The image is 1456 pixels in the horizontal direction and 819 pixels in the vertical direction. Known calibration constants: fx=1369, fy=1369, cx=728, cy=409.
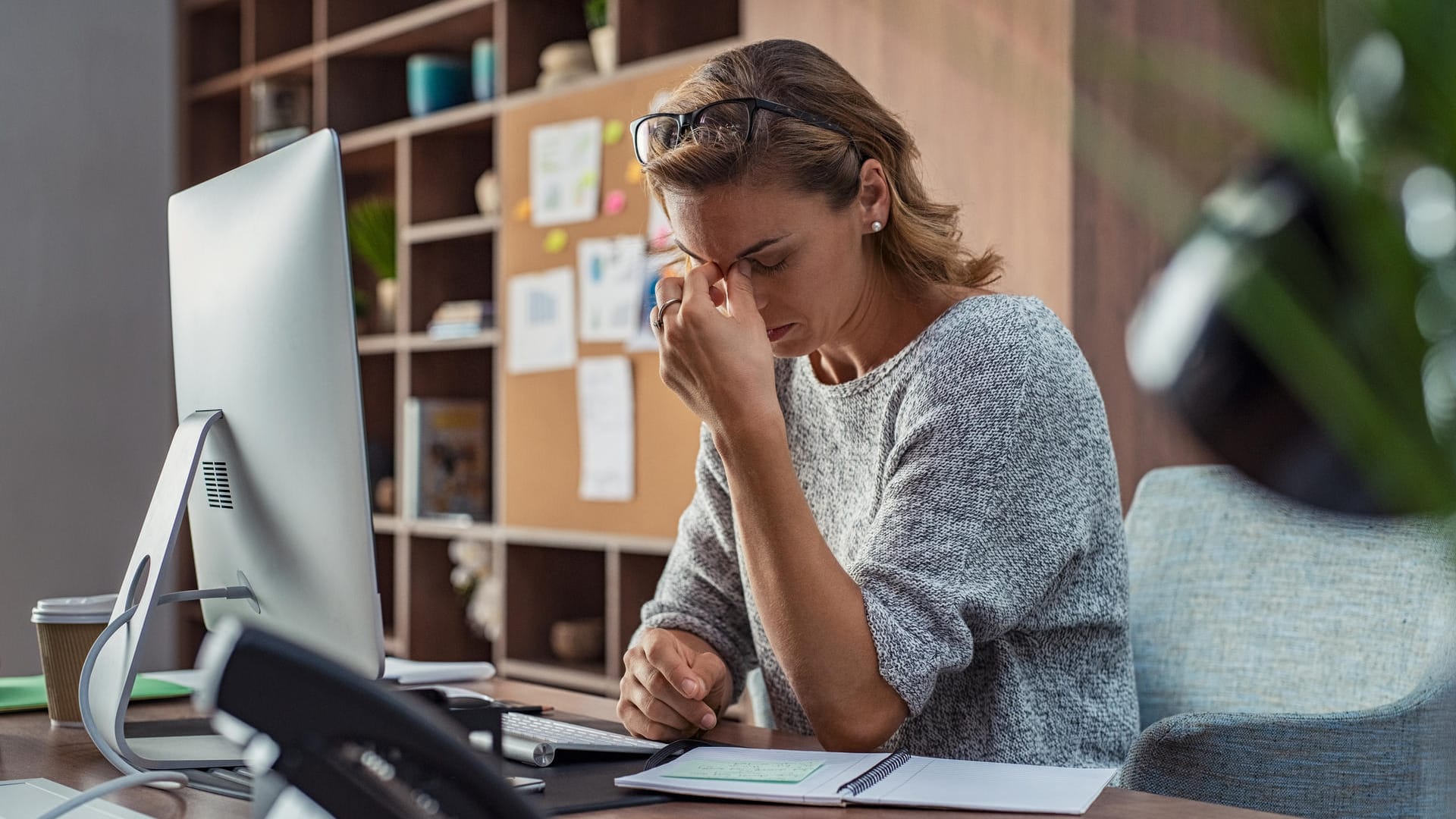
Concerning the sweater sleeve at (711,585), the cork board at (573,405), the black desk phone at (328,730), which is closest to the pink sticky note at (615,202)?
the cork board at (573,405)

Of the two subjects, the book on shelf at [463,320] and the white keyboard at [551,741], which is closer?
the white keyboard at [551,741]

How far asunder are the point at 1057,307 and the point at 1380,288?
2052mm

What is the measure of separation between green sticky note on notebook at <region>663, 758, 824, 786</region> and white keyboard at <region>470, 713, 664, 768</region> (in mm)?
76

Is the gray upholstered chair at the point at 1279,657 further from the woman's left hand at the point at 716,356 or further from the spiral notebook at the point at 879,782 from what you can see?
the woman's left hand at the point at 716,356

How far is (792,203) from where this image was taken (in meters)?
1.32

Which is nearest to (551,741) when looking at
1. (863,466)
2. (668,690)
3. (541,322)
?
(668,690)

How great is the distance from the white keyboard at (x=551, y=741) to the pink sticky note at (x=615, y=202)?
6.34 feet

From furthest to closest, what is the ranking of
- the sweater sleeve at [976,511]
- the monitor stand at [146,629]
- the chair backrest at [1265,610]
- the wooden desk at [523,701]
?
the chair backrest at [1265,610] → the sweater sleeve at [976,511] → the monitor stand at [146,629] → the wooden desk at [523,701]

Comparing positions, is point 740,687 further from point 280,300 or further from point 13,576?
point 13,576

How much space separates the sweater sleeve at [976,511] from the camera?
1124 millimetres

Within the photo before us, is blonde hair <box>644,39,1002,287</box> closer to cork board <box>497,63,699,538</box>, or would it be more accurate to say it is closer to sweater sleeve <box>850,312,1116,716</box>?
sweater sleeve <box>850,312,1116,716</box>

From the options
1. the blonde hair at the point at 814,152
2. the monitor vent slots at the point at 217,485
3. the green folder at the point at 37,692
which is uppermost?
the blonde hair at the point at 814,152

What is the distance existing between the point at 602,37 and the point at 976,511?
2268mm

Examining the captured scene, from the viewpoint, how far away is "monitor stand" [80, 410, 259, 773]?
1018 millimetres
